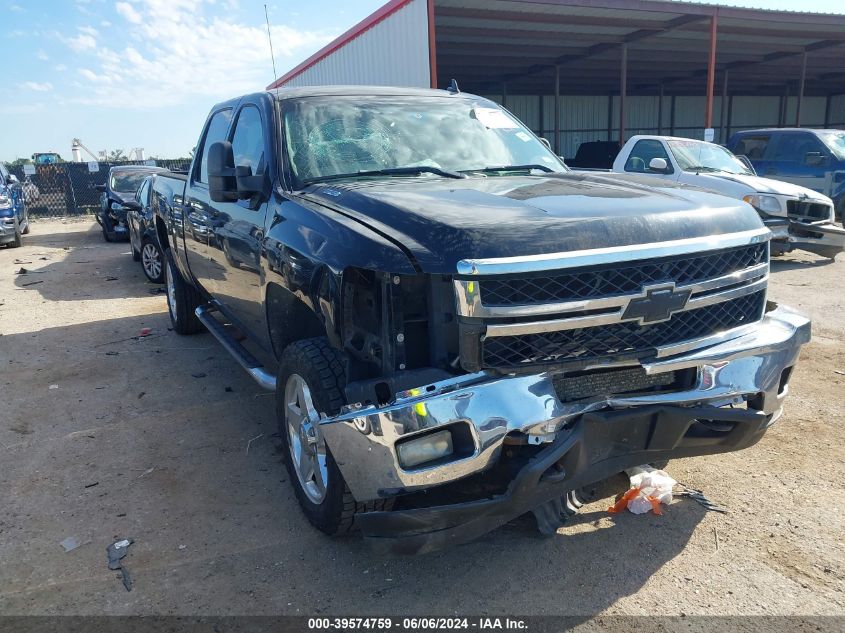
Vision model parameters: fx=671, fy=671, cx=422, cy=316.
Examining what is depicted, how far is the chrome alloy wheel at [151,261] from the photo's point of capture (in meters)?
9.45

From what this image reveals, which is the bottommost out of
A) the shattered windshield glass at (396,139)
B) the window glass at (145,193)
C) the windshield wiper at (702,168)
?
the windshield wiper at (702,168)

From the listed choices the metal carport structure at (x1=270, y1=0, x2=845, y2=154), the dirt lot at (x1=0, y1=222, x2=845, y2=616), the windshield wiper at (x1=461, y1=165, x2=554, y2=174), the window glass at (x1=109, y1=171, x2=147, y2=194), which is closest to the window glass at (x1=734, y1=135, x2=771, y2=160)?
the metal carport structure at (x1=270, y1=0, x2=845, y2=154)

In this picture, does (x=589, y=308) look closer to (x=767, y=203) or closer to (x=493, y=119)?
(x=493, y=119)

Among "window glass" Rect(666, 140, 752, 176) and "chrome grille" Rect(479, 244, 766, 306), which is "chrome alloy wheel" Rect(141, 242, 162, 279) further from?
"chrome grille" Rect(479, 244, 766, 306)

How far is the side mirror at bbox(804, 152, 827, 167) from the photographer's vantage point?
37.8ft

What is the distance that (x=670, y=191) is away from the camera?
3150mm

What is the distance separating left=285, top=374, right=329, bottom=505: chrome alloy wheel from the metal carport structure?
9965 mm

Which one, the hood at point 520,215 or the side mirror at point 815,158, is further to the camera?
the side mirror at point 815,158

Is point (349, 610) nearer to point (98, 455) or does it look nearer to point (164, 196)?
point (98, 455)

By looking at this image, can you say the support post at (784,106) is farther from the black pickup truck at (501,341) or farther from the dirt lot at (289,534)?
the black pickup truck at (501,341)

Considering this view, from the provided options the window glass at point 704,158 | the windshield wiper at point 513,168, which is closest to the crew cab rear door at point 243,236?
the windshield wiper at point 513,168


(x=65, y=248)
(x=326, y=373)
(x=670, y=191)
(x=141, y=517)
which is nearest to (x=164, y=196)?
(x=141, y=517)

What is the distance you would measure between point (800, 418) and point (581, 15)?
1403cm

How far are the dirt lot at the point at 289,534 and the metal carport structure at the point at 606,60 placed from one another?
9.20 meters
